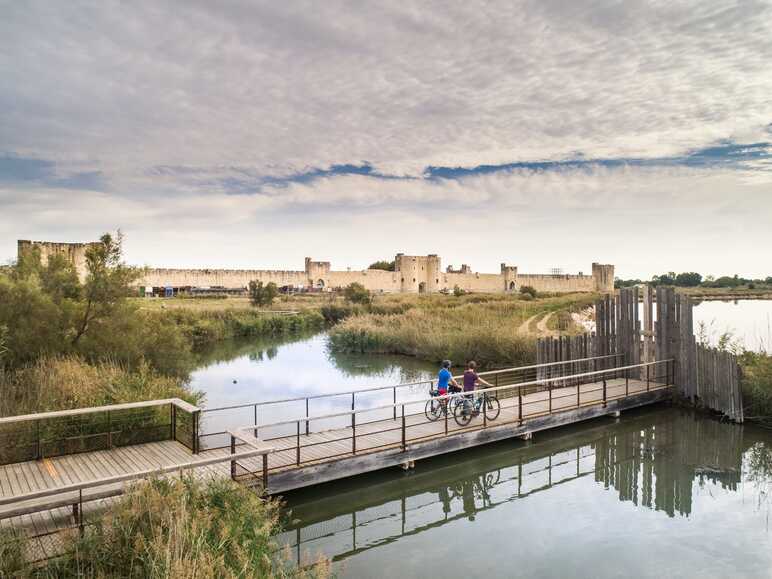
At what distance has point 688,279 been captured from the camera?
7694 centimetres

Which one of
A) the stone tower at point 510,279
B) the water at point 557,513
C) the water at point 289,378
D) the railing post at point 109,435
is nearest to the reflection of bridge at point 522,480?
the water at point 557,513

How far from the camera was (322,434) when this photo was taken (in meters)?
9.53

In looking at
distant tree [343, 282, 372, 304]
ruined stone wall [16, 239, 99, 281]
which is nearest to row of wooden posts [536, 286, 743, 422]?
ruined stone wall [16, 239, 99, 281]

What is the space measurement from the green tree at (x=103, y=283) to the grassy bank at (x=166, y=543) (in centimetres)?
888

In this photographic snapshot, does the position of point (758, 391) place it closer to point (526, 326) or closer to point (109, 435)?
point (526, 326)

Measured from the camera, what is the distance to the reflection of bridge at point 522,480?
734 cm

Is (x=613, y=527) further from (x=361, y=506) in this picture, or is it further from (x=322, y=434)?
(x=322, y=434)

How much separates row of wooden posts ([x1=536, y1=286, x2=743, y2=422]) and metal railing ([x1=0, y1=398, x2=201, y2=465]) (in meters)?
10.0

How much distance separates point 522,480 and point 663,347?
22.2 ft

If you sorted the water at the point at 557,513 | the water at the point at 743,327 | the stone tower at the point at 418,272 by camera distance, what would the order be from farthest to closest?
the stone tower at the point at 418,272
the water at the point at 743,327
the water at the point at 557,513

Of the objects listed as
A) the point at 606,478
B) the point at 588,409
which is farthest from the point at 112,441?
the point at 588,409

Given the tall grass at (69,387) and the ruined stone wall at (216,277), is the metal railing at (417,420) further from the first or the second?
the ruined stone wall at (216,277)

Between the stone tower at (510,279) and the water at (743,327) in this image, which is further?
the stone tower at (510,279)

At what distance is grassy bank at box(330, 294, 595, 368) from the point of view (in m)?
19.3
